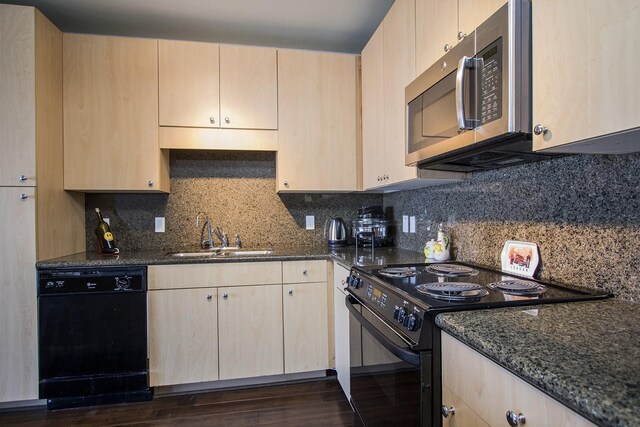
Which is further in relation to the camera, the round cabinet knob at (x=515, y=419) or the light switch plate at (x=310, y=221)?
the light switch plate at (x=310, y=221)

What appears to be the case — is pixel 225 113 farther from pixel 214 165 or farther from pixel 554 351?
pixel 554 351

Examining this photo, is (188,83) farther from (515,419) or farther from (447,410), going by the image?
(515,419)

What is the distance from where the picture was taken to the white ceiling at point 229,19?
221 centimetres

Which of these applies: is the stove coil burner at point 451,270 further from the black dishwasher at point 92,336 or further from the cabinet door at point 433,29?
the black dishwasher at point 92,336

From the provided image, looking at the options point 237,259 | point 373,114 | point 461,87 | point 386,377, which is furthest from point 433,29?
point 237,259

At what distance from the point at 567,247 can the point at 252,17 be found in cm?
231

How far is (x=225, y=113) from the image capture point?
246 cm

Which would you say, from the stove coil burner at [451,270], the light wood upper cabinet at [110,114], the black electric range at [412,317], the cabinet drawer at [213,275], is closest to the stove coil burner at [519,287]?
the black electric range at [412,317]

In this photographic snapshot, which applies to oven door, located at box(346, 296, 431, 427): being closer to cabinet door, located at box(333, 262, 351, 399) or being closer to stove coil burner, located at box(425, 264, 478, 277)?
cabinet door, located at box(333, 262, 351, 399)

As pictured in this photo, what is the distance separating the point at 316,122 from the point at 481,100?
5.21 feet

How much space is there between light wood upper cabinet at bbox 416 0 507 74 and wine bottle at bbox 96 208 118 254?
7.54ft

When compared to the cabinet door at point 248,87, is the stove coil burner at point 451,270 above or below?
below

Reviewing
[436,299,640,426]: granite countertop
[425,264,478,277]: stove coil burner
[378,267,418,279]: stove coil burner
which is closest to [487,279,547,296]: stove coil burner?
[436,299,640,426]: granite countertop

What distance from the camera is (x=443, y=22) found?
56.1 inches
